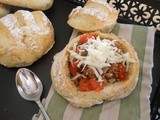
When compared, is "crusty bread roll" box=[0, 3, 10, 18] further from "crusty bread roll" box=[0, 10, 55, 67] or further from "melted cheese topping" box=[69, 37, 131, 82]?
"melted cheese topping" box=[69, 37, 131, 82]

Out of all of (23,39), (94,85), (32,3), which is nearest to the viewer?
(94,85)

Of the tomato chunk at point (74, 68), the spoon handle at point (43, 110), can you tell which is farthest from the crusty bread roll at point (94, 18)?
the spoon handle at point (43, 110)

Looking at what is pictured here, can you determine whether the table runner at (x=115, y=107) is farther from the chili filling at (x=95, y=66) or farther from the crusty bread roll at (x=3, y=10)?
the crusty bread roll at (x=3, y=10)

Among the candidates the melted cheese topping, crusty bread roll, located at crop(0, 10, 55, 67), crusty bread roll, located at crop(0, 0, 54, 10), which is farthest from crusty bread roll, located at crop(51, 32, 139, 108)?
crusty bread roll, located at crop(0, 0, 54, 10)

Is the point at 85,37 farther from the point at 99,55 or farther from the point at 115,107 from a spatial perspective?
the point at 115,107

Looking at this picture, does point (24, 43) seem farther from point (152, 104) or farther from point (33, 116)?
point (152, 104)

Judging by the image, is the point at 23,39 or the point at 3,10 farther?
the point at 3,10

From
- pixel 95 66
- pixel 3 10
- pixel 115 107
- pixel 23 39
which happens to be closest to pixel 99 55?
pixel 95 66
